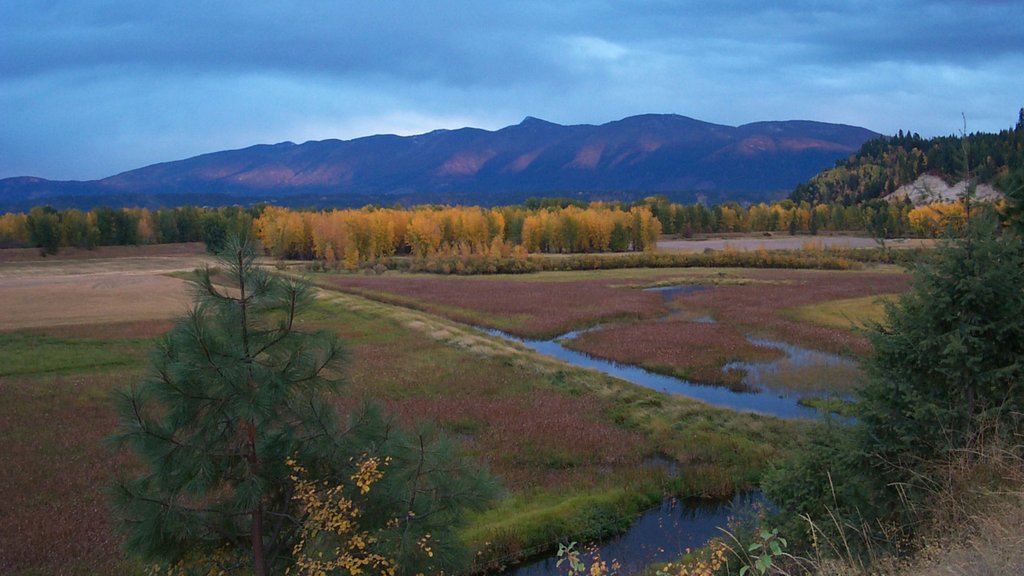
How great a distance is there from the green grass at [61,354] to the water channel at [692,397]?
20.1 metres

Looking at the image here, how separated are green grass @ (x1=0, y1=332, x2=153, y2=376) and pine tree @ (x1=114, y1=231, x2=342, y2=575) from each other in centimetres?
2443

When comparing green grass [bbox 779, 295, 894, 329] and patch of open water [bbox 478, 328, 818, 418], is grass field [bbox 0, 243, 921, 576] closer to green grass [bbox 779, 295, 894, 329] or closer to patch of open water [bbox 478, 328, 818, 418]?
green grass [bbox 779, 295, 894, 329]

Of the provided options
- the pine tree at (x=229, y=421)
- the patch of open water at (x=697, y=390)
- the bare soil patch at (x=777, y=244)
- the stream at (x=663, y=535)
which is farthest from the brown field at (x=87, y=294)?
the bare soil patch at (x=777, y=244)

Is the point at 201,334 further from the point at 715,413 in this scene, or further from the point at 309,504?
the point at 715,413

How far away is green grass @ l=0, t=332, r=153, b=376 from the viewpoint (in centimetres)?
2891

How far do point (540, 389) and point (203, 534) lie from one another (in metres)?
18.9

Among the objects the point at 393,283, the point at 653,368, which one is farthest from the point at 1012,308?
the point at 393,283

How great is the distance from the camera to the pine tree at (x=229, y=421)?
7648 millimetres

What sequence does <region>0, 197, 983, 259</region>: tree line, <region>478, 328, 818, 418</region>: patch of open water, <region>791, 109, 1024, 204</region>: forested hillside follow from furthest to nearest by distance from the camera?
1. <region>791, 109, 1024, 204</region>: forested hillside
2. <region>0, 197, 983, 259</region>: tree line
3. <region>478, 328, 818, 418</region>: patch of open water

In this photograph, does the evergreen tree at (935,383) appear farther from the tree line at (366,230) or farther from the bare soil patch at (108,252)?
the bare soil patch at (108,252)

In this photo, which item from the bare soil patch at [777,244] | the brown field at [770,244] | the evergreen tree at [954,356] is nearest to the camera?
the evergreen tree at [954,356]

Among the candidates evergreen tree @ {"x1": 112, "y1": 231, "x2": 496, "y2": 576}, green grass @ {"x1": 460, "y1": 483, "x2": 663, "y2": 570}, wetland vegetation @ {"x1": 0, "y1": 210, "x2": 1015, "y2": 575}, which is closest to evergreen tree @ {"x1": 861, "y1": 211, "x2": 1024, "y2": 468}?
wetland vegetation @ {"x1": 0, "y1": 210, "x2": 1015, "y2": 575}

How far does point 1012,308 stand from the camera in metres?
8.87

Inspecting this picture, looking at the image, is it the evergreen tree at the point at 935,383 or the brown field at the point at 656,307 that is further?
the brown field at the point at 656,307
